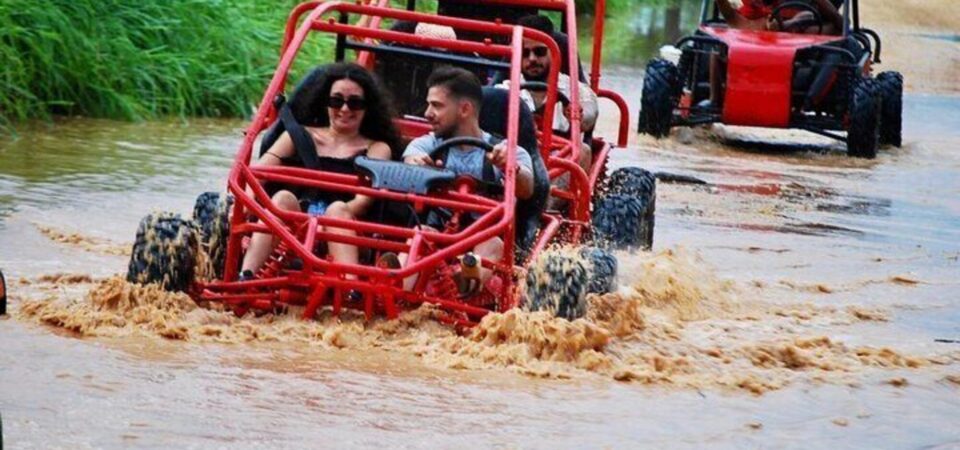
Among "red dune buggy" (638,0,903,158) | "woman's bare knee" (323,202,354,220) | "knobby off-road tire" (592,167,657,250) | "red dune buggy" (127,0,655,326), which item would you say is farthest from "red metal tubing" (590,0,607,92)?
"red dune buggy" (638,0,903,158)

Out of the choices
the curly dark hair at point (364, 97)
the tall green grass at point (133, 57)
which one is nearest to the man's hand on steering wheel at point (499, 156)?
the curly dark hair at point (364, 97)

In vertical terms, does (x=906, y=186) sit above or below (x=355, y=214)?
below

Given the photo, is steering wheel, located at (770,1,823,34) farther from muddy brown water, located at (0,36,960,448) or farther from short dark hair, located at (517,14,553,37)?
short dark hair, located at (517,14,553,37)

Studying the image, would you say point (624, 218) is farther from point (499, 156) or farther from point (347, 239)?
point (347, 239)

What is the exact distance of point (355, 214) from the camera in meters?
8.66

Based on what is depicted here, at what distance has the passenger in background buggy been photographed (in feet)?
29.3

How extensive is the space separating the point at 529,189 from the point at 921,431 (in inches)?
81.7

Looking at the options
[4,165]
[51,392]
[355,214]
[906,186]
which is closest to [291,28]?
[355,214]

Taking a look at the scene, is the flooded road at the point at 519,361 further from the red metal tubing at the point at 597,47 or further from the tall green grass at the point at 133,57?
the tall green grass at the point at 133,57

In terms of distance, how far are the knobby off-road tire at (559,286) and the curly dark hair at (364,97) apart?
1165 millimetres

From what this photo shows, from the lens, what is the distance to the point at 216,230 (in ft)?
29.3

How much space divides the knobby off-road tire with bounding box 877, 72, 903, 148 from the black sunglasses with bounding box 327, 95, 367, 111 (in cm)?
996

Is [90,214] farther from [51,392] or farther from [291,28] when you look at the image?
[51,392]

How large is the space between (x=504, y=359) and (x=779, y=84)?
1004 centimetres
